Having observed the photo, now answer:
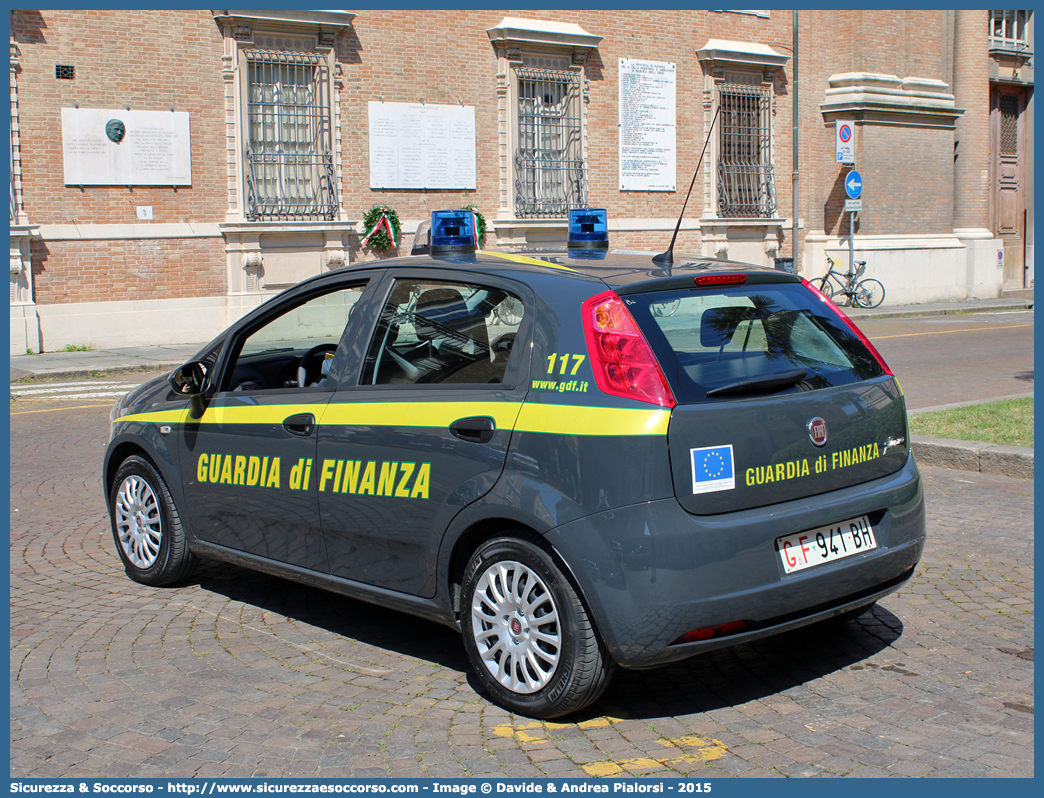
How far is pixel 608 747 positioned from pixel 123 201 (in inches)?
635

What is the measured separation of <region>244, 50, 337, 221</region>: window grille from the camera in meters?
19.1

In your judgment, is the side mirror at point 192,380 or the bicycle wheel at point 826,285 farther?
the bicycle wheel at point 826,285

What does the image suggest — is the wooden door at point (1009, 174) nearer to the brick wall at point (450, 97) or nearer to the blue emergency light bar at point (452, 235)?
the brick wall at point (450, 97)

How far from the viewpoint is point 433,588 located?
14.0ft

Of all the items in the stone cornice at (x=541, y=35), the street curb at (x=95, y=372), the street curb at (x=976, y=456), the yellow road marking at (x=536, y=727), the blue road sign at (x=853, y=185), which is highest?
the stone cornice at (x=541, y=35)

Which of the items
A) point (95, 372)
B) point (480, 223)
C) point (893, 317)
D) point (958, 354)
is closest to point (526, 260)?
point (95, 372)

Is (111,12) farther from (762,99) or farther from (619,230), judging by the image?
(762,99)

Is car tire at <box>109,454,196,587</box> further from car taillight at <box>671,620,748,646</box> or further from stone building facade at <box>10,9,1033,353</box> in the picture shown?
stone building facade at <box>10,9,1033,353</box>

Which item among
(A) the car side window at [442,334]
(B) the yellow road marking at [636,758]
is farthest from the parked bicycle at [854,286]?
(B) the yellow road marking at [636,758]

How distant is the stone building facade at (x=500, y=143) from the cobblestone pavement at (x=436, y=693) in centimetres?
1302

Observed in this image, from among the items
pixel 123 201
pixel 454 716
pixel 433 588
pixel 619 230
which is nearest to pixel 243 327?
pixel 433 588

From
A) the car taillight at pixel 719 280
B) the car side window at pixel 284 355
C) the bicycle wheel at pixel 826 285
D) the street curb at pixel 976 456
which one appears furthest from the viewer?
the bicycle wheel at pixel 826 285

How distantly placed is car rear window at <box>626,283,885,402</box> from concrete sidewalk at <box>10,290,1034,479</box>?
150 inches

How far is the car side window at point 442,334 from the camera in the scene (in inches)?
166
